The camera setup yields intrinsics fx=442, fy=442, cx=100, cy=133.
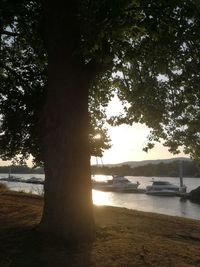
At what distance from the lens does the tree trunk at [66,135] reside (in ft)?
29.2

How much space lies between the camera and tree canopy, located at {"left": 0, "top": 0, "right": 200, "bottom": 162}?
327 inches

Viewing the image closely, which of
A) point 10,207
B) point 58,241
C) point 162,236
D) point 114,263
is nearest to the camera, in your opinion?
point 114,263

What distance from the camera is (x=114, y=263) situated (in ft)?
24.6

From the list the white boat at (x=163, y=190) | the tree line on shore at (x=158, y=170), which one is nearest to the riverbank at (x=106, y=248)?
the white boat at (x=163, y=190)

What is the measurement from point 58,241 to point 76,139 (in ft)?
6.79

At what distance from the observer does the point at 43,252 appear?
7.89 m

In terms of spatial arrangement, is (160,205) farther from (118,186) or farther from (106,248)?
(106,248)

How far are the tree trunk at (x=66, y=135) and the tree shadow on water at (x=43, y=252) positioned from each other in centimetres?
37

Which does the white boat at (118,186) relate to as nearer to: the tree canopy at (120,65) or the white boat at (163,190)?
the white boat at (163,190)

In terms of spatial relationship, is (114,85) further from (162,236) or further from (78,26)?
(162,236)

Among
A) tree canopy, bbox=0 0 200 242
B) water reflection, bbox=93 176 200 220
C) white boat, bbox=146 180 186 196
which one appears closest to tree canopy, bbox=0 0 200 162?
tree canopy, bbox=0 0 200 242

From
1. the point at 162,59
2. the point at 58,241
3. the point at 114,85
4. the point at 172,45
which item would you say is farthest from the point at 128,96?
the point at 58,241

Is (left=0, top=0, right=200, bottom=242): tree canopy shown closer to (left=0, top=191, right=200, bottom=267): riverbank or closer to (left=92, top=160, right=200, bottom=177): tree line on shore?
(left=0, top=191, right=200, bottom=267): riverbank

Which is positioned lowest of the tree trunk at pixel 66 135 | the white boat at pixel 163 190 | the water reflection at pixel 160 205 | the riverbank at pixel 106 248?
the water reflection at pixel 160 205
